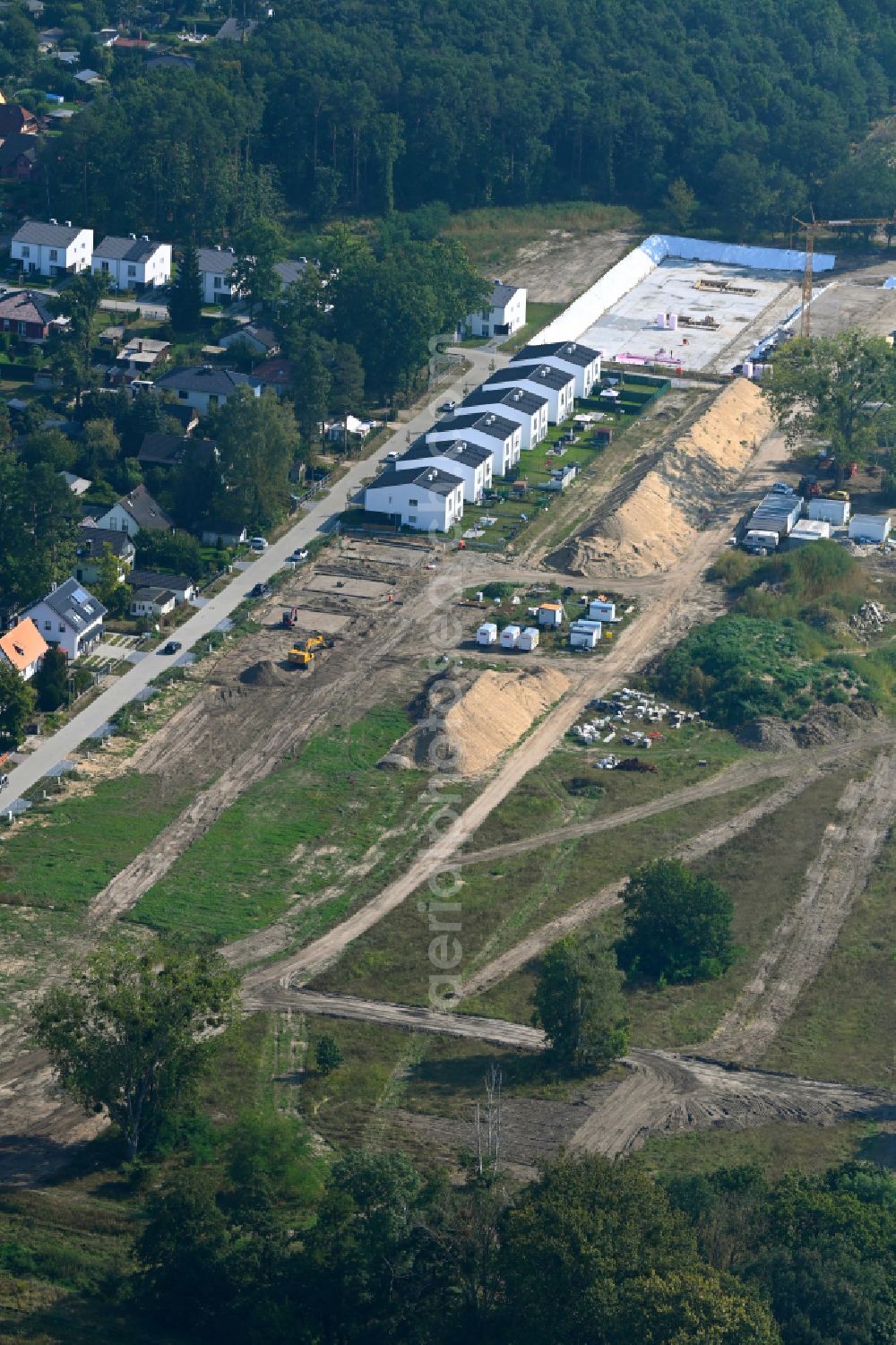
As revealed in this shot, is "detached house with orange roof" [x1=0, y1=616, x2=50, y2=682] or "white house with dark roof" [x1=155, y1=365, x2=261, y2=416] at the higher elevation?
"white house with dark roof" [x1=155, y1=365, x2=261, y2=416]

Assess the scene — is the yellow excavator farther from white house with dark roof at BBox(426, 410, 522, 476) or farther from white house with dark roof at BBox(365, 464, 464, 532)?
white house with dark roof at BBox(426, 410, 522, 476)

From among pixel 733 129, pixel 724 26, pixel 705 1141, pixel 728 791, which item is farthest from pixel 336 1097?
pixel 724 26

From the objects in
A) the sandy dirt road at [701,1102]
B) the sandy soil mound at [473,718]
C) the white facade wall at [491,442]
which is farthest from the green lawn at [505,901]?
the white facade wall at [491,442]

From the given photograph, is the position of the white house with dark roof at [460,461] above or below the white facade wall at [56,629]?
above

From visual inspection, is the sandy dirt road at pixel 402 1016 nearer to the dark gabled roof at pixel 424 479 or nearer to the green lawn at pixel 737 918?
the green lawn at pixel 737 918

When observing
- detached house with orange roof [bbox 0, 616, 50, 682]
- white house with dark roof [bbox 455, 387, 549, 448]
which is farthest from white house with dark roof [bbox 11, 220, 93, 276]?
detached house with orange roof [bbox 0, 616, 50, 682]
